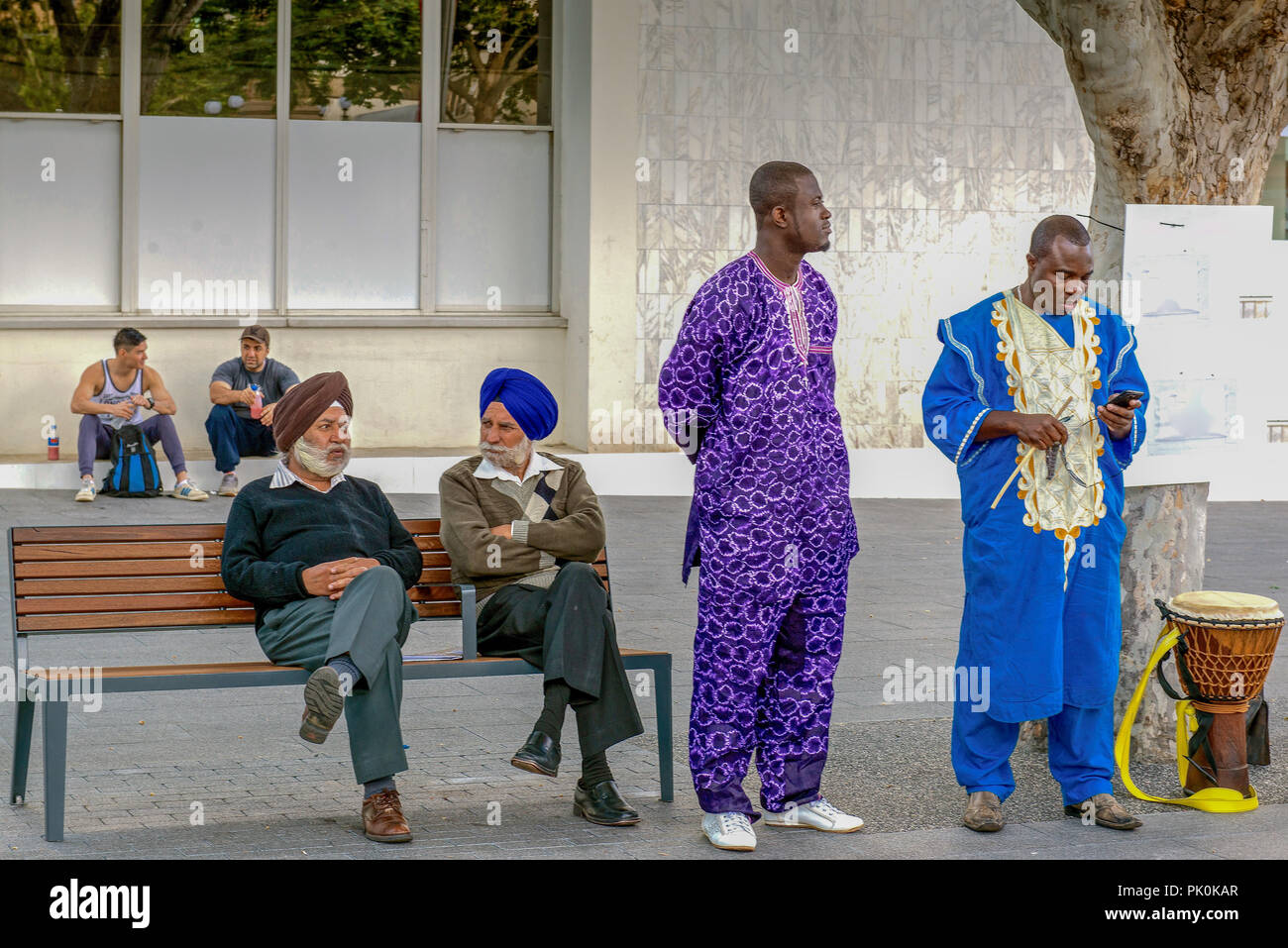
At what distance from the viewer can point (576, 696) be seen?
529 cm

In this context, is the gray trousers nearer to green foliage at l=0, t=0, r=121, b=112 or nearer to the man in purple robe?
the man in purple robe

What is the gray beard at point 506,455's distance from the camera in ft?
18.4

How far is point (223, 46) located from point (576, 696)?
10.5 meters

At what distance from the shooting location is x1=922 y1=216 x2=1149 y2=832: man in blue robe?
526cm

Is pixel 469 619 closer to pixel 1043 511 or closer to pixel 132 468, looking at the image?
pixel 1043 511

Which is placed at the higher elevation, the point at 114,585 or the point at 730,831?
the point at 114,585

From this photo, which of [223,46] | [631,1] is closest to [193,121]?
[223,46]

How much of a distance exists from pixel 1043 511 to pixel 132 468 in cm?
876

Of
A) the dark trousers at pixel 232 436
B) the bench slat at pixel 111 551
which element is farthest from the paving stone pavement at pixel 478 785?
the dark trousers at pixel 232 436

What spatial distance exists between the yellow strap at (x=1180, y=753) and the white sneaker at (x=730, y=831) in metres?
1.37

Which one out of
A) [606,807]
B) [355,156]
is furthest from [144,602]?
[355,156]

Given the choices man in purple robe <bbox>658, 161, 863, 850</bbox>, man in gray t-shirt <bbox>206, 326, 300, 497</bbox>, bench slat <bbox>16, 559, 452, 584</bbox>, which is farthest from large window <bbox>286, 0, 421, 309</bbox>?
man in purple robe <bbox>658, 161, 863, 850</bbox>

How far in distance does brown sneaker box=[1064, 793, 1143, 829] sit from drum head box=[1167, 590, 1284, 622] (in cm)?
69

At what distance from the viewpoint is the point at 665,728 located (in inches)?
215
